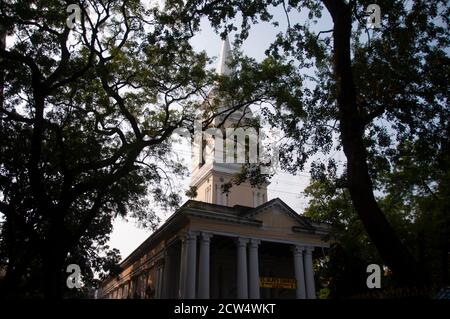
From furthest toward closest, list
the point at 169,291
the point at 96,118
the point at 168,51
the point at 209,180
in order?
the point at 209,180 → the point at 169,291 → the point at 96,118 → the point at 168,51

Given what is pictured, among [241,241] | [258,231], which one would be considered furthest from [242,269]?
[258,231]

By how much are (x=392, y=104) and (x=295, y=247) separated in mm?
18576

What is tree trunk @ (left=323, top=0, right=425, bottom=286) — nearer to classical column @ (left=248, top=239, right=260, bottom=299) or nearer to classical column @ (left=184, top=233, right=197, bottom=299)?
classical column @ (left=184, top=233, right=197, bottom=299)

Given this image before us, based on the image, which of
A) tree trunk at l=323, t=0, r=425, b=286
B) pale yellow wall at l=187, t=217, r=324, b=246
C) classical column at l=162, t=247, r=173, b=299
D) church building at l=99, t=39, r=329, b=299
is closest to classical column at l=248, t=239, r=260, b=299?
church building at l=99, t=39, r=329, b=299

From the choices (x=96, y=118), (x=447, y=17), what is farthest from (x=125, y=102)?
(x=447, y=17)

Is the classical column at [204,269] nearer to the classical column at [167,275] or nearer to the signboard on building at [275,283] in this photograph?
the signboard on building at [275,283]

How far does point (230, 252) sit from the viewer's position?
95.8 ft

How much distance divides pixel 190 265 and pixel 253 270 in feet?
13.8

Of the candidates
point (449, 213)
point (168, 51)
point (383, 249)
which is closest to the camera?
point (383, 249)

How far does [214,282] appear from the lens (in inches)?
1105

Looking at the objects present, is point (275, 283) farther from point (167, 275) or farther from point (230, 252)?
point (167, 275)

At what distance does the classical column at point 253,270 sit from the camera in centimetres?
2372

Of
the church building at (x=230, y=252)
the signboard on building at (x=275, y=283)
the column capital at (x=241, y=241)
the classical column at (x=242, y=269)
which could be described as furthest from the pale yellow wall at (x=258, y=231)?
the signboard on building at (x=275, y=283)

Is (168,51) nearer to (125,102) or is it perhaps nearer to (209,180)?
(125,102)
